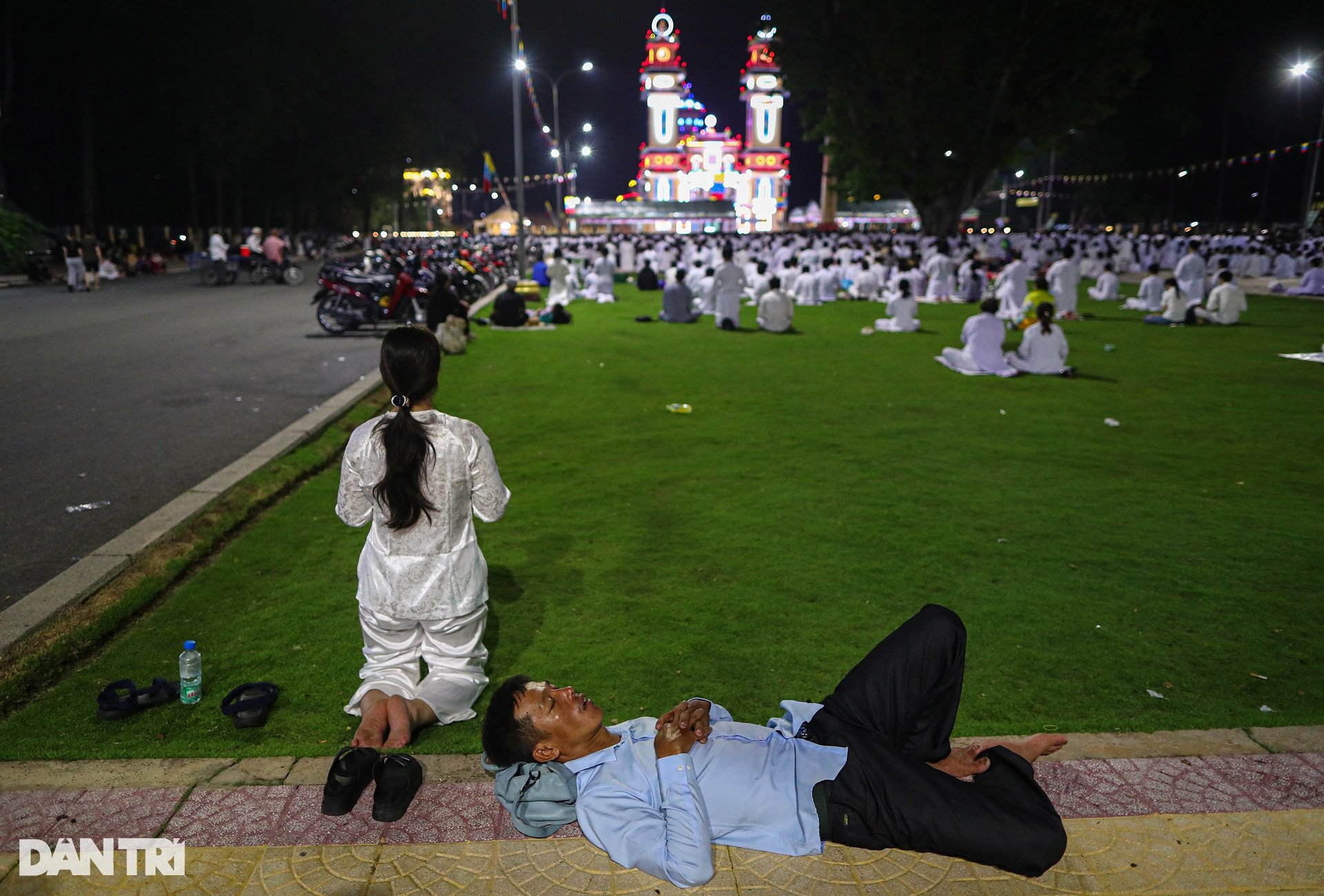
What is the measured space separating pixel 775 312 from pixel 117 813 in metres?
13.8

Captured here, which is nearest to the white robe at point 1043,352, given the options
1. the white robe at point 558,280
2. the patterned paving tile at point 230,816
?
the patterned paving tile at point 230,816

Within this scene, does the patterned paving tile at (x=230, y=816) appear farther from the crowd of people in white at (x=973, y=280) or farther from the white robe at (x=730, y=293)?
the white robe at (x=730, y=293)

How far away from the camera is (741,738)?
9.23ft

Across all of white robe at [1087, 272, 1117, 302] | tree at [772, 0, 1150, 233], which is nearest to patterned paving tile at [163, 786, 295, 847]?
white robe at [1087, 272, 1117, 302]

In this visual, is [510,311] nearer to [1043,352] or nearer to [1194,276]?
[1043,352]

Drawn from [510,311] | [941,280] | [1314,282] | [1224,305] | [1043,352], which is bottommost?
[1043,352]

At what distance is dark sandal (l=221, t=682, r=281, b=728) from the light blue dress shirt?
55.8 inches

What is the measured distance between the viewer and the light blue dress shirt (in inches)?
100

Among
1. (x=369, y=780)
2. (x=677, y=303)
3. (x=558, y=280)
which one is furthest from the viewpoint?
(x=558, y=280)

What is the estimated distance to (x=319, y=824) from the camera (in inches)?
113

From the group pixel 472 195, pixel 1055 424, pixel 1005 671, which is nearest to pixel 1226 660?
pixel 1005 671

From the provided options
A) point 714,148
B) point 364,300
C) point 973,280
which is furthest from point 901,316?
point 714,148

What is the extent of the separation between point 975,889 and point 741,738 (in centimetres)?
77

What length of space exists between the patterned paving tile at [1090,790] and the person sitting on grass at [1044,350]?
9.01 metres
